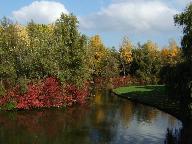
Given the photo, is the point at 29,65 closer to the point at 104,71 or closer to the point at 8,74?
the point at 8,74

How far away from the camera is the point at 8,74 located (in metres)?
70.6

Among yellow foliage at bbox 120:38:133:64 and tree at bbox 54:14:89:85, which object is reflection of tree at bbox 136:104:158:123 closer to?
tree at bbox 54:14:89:85

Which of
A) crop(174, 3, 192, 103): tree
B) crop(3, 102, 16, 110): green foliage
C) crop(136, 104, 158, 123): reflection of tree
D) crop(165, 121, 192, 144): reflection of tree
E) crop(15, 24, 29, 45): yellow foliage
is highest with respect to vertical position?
crop(15, 24, 29, 45): yellow foliage

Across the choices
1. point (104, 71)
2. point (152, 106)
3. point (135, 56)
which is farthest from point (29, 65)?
point (135, 56)

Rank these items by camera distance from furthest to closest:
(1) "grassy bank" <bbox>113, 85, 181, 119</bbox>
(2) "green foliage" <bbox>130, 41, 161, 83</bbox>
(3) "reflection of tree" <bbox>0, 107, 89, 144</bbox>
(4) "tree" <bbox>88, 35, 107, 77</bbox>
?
(4) "tree" <bbox>88, 35, 107, 77</bbox> → (2) "green foliage" <bbox>130, 41, 161, 83</bbox> → (1) "grassy bank" <bbox>113, 85, 181, 119</bbox> → (3) "reflection of tree" <bbox>0, 107, 89, 144</bbox>

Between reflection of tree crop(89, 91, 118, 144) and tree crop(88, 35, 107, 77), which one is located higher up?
tree crop(88, 35, 107, 77)

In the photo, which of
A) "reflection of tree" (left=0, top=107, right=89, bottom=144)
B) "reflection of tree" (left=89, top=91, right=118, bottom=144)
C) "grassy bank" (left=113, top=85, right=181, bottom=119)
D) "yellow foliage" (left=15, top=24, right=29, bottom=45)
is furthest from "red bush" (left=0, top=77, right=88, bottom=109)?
"grassy bank" (left=113, top=85, right=181, bottom=119)

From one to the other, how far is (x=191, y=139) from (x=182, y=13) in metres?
18.2

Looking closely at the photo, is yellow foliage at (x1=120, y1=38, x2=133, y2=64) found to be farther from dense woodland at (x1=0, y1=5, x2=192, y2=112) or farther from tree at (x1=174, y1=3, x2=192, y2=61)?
tree at (x1=174, y1=3, x2=192, y2=61)

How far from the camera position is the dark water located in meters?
46.4

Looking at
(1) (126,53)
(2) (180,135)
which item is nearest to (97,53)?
(1) (126,53)

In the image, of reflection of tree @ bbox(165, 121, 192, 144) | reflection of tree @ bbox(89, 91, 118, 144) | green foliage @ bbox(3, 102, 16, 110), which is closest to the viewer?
reflection of tree @ bbox(165, 121, 192, 144)

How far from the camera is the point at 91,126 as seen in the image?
177 ft

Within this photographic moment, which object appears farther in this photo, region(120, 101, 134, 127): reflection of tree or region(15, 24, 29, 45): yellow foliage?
region(15, 24, 29, 45): yellow foliage
